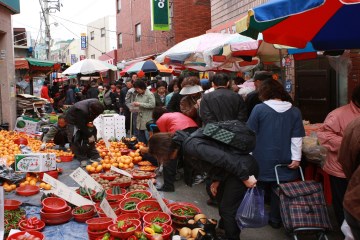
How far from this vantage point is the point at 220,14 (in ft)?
45.3

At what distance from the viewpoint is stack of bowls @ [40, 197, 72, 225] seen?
4.72 metres

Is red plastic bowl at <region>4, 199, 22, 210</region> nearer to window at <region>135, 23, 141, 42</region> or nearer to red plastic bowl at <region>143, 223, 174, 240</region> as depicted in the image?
red plastic bowl at <region>143, 223, 174, 240</region>

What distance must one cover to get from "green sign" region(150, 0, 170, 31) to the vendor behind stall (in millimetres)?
8823

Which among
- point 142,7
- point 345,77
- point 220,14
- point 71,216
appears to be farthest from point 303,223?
point 142,7

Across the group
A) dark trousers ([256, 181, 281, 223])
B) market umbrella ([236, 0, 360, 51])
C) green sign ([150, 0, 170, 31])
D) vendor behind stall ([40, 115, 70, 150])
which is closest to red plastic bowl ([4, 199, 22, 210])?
dark trousers ([256, 181, 281, 223])

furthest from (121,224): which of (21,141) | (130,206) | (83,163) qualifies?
(21,141)

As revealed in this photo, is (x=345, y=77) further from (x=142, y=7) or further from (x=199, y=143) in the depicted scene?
(x=142, y=7)

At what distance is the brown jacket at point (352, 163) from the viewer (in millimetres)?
2408

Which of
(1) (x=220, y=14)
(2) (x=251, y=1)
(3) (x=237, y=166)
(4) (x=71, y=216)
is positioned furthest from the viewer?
(1) (x=220, y=14)

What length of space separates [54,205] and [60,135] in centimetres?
480

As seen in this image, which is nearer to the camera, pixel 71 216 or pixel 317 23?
pixel 317 23

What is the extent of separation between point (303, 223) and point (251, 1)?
8597 mm

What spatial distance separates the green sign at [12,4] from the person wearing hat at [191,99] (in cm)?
721

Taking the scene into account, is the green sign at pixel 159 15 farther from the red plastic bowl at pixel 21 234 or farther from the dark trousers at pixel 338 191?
the red plastic bowl at pixel 21 234
